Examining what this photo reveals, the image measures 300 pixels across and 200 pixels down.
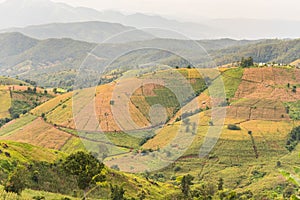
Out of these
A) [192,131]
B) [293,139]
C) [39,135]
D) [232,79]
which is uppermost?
[232,79]

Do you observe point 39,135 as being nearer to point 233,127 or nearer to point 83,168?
point 233,127

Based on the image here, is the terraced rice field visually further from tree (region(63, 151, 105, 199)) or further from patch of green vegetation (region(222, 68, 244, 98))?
tree (region(63, 151, 105, 199))

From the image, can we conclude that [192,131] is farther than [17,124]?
No

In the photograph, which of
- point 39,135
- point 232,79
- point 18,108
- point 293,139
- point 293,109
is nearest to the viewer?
point 293,139

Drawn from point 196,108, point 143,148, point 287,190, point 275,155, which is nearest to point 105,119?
point 143,148

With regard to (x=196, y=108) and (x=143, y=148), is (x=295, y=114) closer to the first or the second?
(x=196, y=108)

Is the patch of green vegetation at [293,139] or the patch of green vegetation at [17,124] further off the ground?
the patch of green vegetation at [293,139]

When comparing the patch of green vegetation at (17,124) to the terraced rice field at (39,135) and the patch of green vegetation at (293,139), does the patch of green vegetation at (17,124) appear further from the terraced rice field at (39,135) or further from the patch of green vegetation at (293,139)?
the patch of green vegetation at (293,139)

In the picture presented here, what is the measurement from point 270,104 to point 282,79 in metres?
16.3

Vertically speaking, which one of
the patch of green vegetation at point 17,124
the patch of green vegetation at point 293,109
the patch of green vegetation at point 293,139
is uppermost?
the patch of green vegetation at point 293,109

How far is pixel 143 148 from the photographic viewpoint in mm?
78188

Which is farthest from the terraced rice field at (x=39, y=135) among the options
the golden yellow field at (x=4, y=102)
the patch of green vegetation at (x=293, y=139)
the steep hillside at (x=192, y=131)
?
the patch of green vegetation at (x=293, y=139)

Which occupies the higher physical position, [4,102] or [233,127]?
[233,127]

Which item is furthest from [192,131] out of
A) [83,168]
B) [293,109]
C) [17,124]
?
[17,124]
